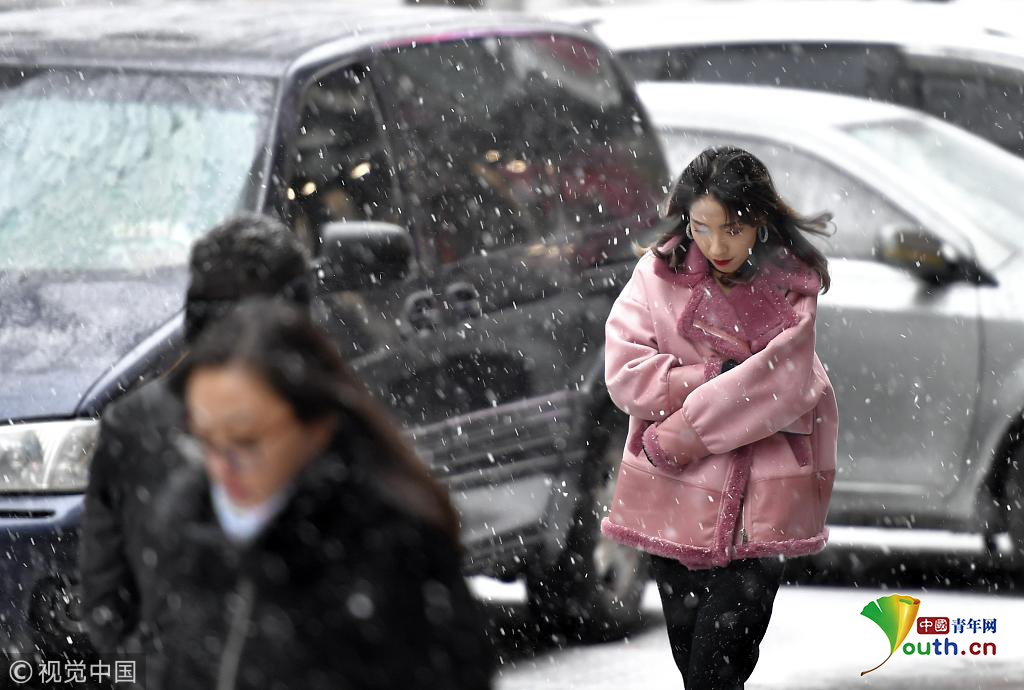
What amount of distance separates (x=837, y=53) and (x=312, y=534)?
904 centimetres

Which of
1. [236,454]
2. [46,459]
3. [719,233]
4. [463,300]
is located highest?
[236,454]

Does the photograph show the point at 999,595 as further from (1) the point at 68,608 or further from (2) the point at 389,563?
(2) the point at 389,563

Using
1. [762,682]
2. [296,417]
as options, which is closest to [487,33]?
[762,682]

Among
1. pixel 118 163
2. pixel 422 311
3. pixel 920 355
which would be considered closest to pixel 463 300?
pixel 422 311

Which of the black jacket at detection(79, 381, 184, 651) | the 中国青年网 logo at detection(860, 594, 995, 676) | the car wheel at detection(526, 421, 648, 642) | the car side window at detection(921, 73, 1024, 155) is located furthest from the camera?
the car side window at detection(921, 73, 1024, 155)

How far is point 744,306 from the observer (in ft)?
15.6

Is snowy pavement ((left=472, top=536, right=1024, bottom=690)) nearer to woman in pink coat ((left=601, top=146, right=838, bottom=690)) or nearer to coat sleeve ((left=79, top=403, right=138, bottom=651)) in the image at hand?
woman in pink coat ((left=601, top=146, right=838, bottom=690))

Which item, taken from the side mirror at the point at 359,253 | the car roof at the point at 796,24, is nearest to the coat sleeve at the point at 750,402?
the side mirror at the point at 359,253

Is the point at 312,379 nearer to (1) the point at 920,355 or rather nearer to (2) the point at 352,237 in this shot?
(2) the point at 352,237

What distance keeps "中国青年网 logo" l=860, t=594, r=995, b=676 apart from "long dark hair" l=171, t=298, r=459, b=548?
4.37 meters

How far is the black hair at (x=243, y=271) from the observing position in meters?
3.21

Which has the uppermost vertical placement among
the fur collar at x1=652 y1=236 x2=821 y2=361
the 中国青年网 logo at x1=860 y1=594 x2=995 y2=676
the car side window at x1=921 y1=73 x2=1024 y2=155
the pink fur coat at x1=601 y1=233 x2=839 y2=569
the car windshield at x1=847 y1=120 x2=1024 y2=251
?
the fur collar at x1=652 y1=236 x2=821 y2=361

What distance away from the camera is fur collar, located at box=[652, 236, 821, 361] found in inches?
187

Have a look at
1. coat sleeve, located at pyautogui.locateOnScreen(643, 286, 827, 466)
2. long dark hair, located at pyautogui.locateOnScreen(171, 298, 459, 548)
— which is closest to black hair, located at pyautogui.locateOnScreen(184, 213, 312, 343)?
long dark hair, located at pyautogui.locateOnScreen(171, 298, 459, 548)
